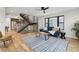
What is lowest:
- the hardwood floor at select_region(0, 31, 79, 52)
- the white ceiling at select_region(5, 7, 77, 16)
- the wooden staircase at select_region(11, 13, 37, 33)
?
the hardwood floor at select_region(0, 31, 79, 52)

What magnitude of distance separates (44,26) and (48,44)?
1.38 feet

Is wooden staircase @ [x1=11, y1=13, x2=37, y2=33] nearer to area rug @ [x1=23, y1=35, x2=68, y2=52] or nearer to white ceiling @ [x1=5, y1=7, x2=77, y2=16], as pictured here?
white ceiling @ [x1=5, y1=7, x2=77, y2=16]

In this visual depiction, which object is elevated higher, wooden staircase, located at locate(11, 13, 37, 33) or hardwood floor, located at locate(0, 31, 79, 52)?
wooden staircase, located at locate(11, 13, 37, 33)

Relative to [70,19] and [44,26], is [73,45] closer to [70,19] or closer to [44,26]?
[70,19]

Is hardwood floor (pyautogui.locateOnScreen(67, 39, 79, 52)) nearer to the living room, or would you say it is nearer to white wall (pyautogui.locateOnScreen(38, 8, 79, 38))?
the living room

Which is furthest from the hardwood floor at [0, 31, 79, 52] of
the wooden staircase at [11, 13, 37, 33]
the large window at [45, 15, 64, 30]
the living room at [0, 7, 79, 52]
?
the large window at [45, 15, 64, 30]

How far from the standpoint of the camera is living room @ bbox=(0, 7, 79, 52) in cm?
224

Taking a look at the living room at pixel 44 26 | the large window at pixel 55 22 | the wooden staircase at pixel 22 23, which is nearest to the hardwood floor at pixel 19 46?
the living room at pixel 44 26

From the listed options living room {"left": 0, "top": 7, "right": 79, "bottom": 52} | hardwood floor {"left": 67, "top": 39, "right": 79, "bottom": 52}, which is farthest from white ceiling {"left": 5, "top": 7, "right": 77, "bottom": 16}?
hardwood floor {"left": 67, "top": 39, "right": 79, "bottom": 52}

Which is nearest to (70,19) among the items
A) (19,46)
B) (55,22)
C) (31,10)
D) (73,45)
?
(55,22)

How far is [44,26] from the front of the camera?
2393 mm

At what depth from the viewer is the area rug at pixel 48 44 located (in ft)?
7.49
